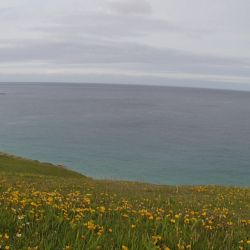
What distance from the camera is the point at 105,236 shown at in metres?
5.65

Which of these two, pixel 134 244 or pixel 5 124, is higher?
pixel 134 244

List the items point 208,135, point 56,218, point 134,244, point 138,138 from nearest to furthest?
point 134,244
point 56,218
point 138,138
point 208,135

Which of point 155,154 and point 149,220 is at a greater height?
point 149,220

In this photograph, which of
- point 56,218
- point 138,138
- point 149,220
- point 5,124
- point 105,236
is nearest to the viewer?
point 105,236

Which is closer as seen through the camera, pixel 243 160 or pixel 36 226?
pixel 36 226

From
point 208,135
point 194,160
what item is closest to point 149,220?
point 194,160

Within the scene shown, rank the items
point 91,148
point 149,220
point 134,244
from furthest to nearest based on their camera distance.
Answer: point 91,148 → point 149,220 → point 134,244

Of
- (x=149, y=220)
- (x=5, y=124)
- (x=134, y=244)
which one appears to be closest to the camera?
A: (x=134, y=244)

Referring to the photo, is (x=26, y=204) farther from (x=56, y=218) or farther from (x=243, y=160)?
(x=243, y=160)

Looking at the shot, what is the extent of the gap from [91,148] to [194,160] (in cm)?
3560

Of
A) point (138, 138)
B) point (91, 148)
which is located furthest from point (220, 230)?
point (138, 138)

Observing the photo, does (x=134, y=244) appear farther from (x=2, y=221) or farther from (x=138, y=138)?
(x=138, y=138)

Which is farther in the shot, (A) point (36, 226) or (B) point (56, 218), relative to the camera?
(B) point (56, 218)

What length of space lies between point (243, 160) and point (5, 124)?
112367 millimetres
